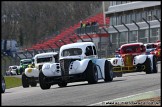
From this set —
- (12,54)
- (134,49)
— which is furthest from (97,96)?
(12,54)

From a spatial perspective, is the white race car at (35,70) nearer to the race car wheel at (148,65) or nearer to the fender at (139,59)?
the fender at (139,59)

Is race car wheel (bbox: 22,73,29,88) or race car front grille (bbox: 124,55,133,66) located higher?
Result: race car front grille (bbox: 124,55,133,66)

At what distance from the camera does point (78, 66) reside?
22.2m

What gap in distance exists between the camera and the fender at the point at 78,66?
72.5ft

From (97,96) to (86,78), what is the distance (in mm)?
6323

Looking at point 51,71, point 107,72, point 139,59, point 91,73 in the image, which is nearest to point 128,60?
point 139,59

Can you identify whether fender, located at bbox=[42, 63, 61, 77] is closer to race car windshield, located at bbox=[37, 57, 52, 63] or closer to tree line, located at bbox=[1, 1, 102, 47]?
tree line, located at bbox=[1, 1, 102, 47]

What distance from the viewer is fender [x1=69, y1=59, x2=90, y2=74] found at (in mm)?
22109

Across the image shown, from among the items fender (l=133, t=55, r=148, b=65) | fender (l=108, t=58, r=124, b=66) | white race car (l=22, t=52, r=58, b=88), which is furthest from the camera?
fender (l=133, t=55, r=148, b=65)

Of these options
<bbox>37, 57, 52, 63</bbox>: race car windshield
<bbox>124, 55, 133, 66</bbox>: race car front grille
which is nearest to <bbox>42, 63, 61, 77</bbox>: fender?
<bbox>37, 57, 52, 63</bbox>: race car windshield

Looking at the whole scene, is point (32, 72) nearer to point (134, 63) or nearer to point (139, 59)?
point (134, 63)

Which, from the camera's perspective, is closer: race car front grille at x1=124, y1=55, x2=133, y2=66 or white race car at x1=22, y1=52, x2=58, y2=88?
white race car at x1=22, y1=52, x2=58, y2=88

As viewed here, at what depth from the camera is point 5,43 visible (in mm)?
63875

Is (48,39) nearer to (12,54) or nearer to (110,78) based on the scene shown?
(12,54)
